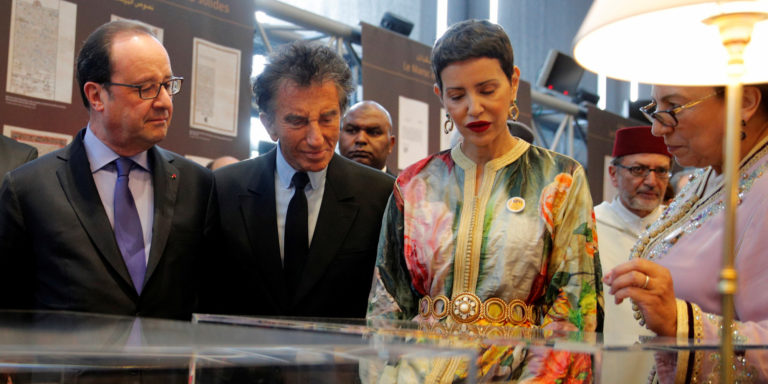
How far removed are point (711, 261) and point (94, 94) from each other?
75.4 inches

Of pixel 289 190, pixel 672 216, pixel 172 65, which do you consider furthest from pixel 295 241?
pixel 172 65

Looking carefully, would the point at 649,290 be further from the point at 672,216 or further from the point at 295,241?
the point at 295,241

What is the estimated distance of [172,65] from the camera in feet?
12.2

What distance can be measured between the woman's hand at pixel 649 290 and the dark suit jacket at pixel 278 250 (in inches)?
41.1

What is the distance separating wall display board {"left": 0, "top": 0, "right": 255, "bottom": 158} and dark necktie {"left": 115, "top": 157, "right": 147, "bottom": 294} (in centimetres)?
109

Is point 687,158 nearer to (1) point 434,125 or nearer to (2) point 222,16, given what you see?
(2) point 222,16

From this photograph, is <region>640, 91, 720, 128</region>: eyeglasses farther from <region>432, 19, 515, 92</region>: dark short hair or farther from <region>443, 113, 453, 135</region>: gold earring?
<region>443, 113, 453, 135</region>: gold earring

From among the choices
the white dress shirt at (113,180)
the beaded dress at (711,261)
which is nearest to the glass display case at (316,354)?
the beaded dress at (711,261)

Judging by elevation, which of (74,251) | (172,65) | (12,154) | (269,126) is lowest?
(74,251)

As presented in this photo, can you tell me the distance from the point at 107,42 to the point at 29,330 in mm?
1446

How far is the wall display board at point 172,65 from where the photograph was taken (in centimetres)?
316

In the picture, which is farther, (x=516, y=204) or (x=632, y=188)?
(x=632, y=188)

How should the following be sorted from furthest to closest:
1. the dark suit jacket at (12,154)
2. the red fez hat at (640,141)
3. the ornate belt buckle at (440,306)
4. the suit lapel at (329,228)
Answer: the red fez hat at (640,141) < the dark suit jacket at (12,154) < the suit lapel at (329,228) < the ornate belt buckle at (440,306)

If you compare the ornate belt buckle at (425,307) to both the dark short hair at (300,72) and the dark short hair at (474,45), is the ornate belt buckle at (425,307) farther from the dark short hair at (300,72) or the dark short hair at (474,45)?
the dark short hair at (300,72)
